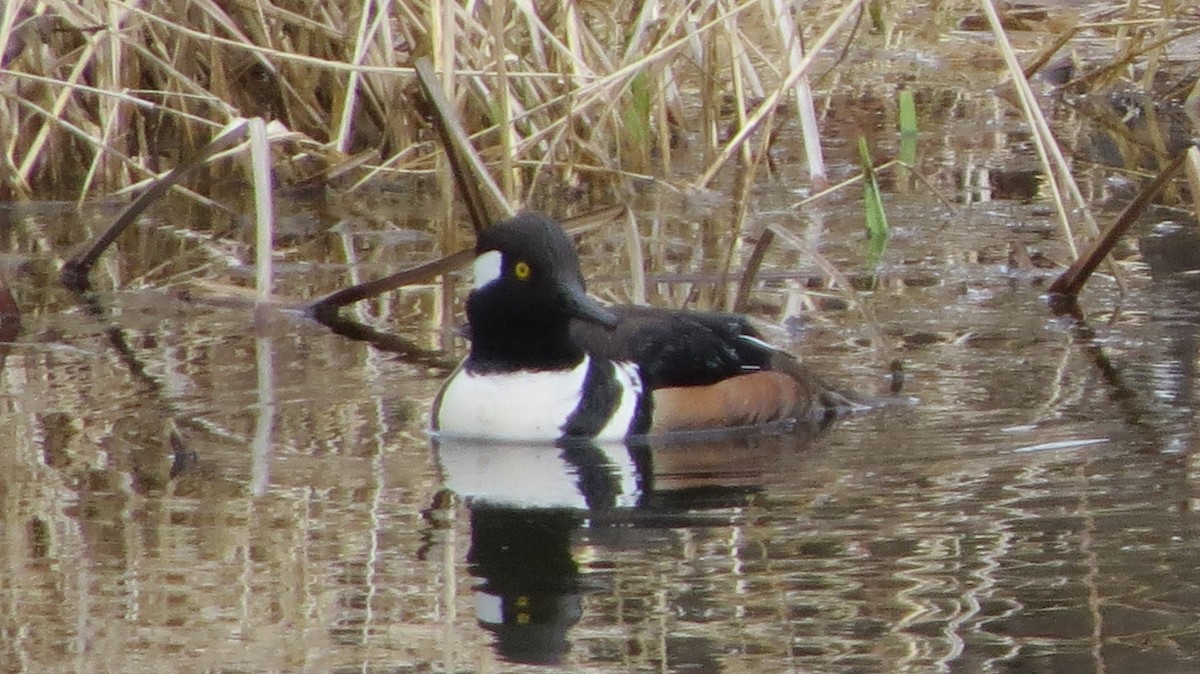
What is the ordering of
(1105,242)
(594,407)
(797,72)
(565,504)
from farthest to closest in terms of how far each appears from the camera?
(797,72) < (1105,242) < (594,407) < (565,504)

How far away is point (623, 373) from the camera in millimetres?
6016

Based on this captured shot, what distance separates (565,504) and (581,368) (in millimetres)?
960

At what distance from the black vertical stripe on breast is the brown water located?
0.14 meters

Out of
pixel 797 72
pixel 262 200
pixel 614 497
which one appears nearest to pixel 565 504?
pixel 614 497

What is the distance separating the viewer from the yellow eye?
19.5 ft

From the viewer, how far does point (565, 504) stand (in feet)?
16.8

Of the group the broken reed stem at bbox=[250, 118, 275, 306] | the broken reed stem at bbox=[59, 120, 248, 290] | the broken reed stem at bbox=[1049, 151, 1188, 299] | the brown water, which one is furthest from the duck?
the broken reed stem at bbox=[59, 120, 248, 290]

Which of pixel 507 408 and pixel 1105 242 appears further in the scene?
pixel 1105 242

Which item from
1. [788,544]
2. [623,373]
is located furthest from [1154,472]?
[623,373]

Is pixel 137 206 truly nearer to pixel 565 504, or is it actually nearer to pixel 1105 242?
pixel 565 504

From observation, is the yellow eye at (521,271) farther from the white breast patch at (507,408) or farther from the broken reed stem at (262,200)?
the broken reed stem at (262,200)

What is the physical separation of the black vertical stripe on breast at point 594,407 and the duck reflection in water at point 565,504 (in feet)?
0.15

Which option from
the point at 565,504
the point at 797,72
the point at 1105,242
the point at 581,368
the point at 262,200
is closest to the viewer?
the point at 565,504

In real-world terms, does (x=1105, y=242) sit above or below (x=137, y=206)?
below
